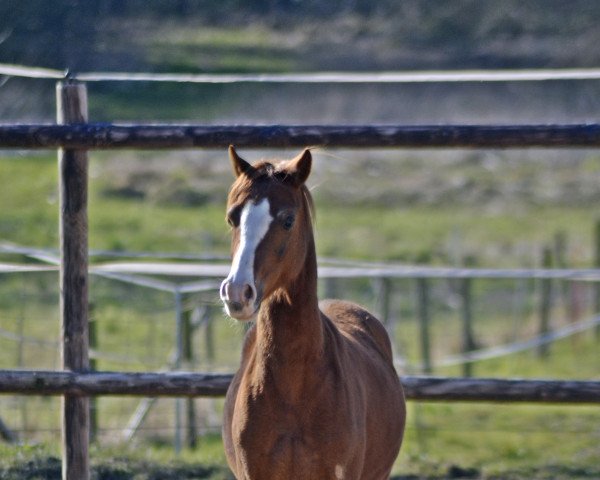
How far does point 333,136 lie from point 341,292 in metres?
7.58

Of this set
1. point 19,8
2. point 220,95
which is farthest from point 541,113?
point 19,8

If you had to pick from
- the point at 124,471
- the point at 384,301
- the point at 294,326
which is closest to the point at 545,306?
the point at 384,301

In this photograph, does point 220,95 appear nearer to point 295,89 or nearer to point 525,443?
point 295,89

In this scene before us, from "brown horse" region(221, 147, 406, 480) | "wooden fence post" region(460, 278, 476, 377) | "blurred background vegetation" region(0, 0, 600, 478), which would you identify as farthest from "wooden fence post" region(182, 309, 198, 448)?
"brown horse" region(221, 147, 406, 480)

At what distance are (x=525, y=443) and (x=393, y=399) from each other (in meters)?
4.41

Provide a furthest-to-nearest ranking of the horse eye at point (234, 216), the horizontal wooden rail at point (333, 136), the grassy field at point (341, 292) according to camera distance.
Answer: the grassy field at point (341, 292)
the horizontal wooden rail at point (333, 136)
the horse eye at point (234, 216)

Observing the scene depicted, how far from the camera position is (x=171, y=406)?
9672mm

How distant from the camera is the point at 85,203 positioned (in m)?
4.85

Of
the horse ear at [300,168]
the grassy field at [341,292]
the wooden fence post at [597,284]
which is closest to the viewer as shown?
the horse ear at [300,168]

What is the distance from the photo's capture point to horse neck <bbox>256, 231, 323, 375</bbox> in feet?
12.9

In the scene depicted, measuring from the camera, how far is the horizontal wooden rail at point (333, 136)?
4.62 m

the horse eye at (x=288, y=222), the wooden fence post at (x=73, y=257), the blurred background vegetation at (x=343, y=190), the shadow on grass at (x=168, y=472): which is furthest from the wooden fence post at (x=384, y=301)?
the horse eye at (x=288, y=222)

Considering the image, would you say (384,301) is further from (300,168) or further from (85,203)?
(300,168)

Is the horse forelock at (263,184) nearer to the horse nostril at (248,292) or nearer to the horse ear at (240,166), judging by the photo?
the horse ear at (240,166)
